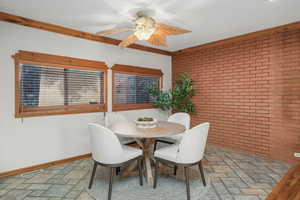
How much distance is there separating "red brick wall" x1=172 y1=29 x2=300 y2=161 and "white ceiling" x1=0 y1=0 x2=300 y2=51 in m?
0.52

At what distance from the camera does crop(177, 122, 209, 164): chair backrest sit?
1954mm

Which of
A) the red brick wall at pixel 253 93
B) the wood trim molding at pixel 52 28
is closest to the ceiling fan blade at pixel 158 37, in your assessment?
the wood trim molding at pixel 52 28

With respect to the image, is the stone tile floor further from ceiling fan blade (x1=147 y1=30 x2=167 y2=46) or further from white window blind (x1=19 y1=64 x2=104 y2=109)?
ceiling fan blade (x1=147 y1=30 x2=167 y2=46)

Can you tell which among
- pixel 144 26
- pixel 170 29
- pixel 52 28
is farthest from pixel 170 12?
pixel 52 28

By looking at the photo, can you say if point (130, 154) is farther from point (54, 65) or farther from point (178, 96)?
point (178, 96)

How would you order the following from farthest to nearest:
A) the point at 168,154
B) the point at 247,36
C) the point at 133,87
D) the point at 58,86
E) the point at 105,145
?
the point at 133,87 → the point at 247,36 → the point at 58,86 → the point at 168,154 → the point at 105,145

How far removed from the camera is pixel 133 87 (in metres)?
4.21

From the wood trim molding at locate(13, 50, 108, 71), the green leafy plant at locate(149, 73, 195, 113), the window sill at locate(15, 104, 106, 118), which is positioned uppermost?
the wood trim molding at locate(13, 50, 108, 71)

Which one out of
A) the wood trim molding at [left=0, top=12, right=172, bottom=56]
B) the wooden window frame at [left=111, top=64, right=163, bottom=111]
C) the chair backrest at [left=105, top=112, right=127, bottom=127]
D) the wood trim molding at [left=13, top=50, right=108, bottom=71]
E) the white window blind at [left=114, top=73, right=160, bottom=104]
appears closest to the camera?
the wood trim molding at [left=0, top=12, right=172, bottom=56]

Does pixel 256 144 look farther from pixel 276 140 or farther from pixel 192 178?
pixel 192 178

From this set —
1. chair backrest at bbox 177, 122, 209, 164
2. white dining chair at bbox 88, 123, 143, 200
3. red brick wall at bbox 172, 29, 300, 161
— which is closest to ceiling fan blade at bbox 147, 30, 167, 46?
chair backrest at bbox 177, 122, 209, 164

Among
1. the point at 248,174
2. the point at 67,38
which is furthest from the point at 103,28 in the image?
the point at 248,174

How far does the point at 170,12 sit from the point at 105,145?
2064mm

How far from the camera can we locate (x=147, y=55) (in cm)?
438
